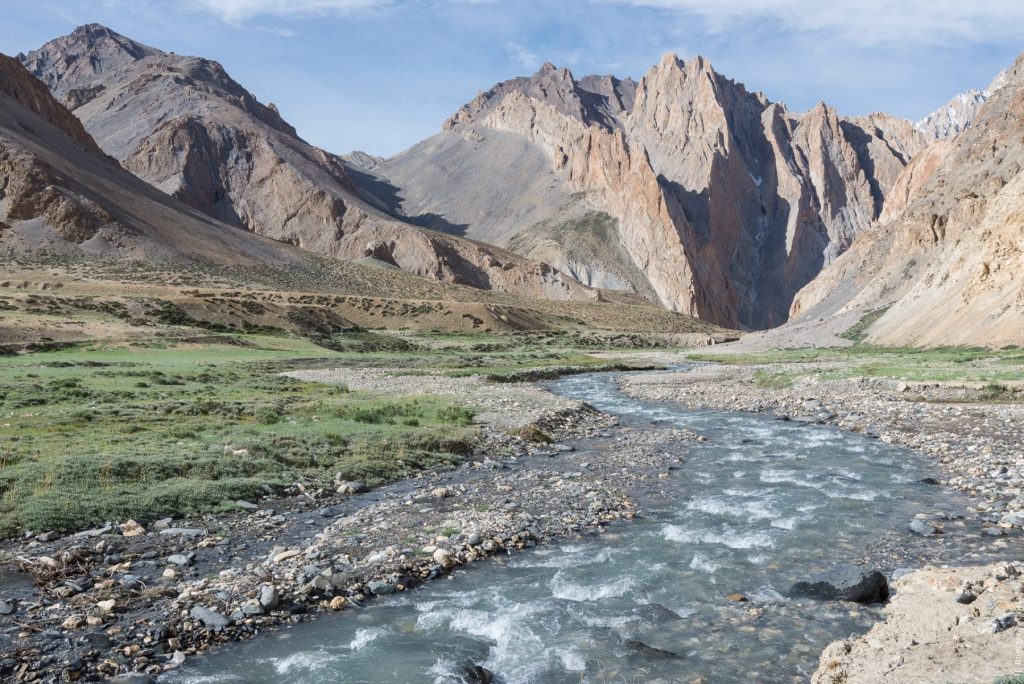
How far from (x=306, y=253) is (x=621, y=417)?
493ft

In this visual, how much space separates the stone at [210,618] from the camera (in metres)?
10.6

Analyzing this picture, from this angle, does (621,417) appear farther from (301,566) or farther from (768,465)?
(301,566)

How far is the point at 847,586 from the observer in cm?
1172

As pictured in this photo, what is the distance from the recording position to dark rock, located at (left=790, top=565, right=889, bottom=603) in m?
11.5

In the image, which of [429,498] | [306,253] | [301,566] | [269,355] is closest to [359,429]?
[429,498]

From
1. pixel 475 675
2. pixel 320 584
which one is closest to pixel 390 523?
pixel 320 584

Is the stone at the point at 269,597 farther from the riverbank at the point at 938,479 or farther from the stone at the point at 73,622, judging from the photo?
the riverbank at the point at 938,479

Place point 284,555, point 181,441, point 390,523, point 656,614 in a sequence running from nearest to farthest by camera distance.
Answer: point 656,614 → point 284,555 → point 390,523 → point 181,441

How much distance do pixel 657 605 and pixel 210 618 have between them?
290 inches

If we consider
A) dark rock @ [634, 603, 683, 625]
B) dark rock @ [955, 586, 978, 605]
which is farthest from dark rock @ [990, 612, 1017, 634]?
dark rock @ [634, 603, 683, 625]

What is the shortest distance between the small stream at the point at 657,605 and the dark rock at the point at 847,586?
29 cm

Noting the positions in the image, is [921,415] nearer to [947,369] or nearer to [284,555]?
[947,369]

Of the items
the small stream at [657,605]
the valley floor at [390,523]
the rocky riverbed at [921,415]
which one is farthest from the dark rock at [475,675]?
the rocky riverbed at [921,415]

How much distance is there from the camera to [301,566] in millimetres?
12766
